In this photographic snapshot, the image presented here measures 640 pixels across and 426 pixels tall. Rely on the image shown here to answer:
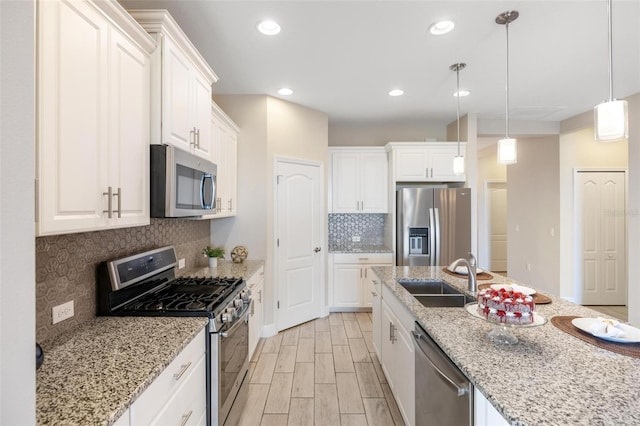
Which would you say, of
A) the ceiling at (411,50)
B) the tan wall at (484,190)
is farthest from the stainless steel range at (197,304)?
the tan wall at (484,190)

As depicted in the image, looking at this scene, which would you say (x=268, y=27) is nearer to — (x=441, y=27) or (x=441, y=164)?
(x=441, y=27)

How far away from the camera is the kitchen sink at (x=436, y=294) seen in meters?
2.16

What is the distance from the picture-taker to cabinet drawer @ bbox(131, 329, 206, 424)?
1.05 metres

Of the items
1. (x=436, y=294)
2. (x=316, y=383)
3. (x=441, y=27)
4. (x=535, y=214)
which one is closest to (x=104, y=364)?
(x=316, y=383)

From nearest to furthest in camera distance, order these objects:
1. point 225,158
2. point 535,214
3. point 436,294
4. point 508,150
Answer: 1. point 508,150
2. point 436,294
3. point 225,158
4. point 535,214

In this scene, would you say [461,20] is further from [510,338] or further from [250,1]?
[510,338]

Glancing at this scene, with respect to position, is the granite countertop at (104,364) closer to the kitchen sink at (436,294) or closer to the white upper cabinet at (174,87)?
the white upper cabinet at (174,87)

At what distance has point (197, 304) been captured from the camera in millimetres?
→ 1780

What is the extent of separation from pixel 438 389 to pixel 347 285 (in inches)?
120

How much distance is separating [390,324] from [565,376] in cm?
135

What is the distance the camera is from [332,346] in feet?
10.9

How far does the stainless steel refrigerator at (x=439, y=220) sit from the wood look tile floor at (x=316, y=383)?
1390 millimetres

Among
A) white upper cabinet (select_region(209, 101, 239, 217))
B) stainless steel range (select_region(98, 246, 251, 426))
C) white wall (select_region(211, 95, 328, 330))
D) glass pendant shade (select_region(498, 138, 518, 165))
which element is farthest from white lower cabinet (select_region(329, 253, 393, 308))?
glass pendant shade (select_region(498, 138, 518, 165))

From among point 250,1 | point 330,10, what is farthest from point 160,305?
point 330,10
